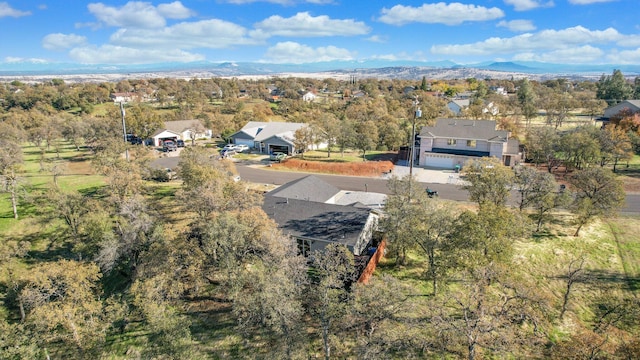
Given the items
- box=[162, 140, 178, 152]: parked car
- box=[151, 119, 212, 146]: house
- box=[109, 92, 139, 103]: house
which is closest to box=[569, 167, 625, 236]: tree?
box=[162, 140, 178, 152]: parked car

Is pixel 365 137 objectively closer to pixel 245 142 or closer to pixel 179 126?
pixel 245 142

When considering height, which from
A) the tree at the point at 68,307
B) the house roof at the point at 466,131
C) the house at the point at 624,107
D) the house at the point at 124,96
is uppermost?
the house at the point at 124,96

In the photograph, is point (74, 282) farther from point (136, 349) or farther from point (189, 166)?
point (189, 166)

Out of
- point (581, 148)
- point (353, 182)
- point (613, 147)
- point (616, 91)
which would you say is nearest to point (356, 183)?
point (353, 182)

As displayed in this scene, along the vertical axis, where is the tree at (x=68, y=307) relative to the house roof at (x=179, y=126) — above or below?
below

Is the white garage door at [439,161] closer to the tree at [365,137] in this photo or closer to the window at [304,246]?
the tree at [365,137]

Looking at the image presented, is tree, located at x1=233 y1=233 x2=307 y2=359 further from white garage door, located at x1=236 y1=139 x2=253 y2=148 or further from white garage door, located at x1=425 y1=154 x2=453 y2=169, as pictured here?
white garage door, located at x1=236 y1=139 x2=253 y2=148

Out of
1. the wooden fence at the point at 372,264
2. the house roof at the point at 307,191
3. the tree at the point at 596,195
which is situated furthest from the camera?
the house roof at the point at 307,191

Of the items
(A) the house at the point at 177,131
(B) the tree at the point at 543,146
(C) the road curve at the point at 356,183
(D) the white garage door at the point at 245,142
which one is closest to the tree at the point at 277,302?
(C) the road curve at the point at 356,183
